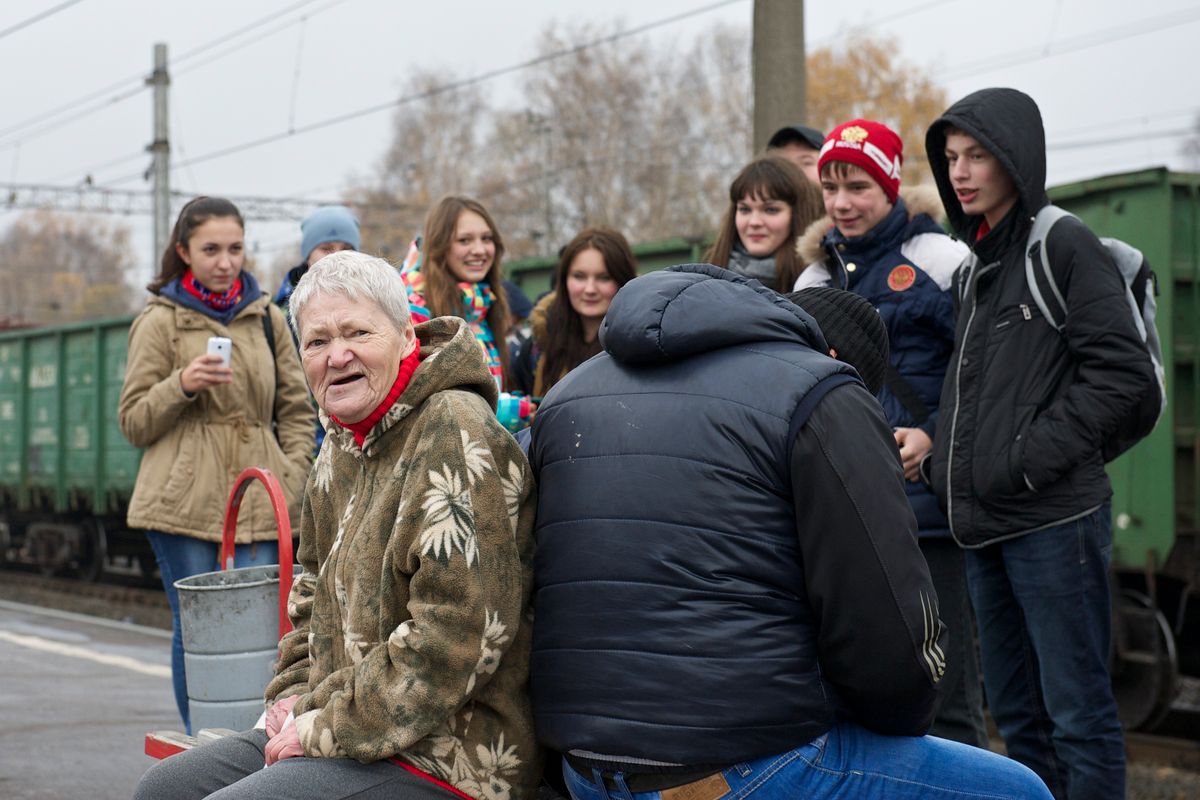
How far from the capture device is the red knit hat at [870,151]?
13.5 feet

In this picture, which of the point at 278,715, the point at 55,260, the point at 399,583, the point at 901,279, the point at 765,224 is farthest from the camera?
the point at 55,260

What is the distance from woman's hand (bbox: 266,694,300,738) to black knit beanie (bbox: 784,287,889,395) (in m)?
1.24

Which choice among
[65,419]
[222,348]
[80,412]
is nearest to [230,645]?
[222,348]

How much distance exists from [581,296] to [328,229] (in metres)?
1.32

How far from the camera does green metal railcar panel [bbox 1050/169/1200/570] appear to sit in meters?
7.01

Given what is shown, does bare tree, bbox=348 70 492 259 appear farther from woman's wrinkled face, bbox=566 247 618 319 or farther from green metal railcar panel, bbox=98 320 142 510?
woman's wrinkled face, bbox=566 247 618 319

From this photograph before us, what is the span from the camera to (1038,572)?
3725 mm

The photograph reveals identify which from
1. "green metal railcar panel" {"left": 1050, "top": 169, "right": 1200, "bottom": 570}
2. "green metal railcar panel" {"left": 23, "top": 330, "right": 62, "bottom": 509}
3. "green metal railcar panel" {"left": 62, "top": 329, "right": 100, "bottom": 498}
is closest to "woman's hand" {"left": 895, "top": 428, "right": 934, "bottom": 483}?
"green metal railcar panel" {"left": 1050, "top": 169, "right": 1200, "bottom": 570}

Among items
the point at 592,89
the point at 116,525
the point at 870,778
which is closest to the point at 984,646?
the point at 870,778

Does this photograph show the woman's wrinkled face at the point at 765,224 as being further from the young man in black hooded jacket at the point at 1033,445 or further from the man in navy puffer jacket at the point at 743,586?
the man in navy puffer jacket at the point at 743,586

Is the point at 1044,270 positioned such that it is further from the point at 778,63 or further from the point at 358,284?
the point at 778,63

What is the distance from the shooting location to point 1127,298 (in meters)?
3.71

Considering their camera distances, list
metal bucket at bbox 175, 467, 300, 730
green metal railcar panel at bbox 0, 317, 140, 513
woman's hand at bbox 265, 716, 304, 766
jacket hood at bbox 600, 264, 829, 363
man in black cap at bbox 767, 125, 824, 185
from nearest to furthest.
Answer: jacket hood at bbox 600, 264, 829, 363 → woman's hand at bbox 265, 716, 304, 766 → metal bucket at bbox 175, 467, 300, 730 → man in black cap at bbox 767, 125, 824, 185 → green metal railcar panel at bbox 0, 317, 140, 513

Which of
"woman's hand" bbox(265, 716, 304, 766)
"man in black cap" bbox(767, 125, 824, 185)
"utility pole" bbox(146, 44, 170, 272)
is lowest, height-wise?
"woman's hand" bbox(265, 716, 304, 766)
